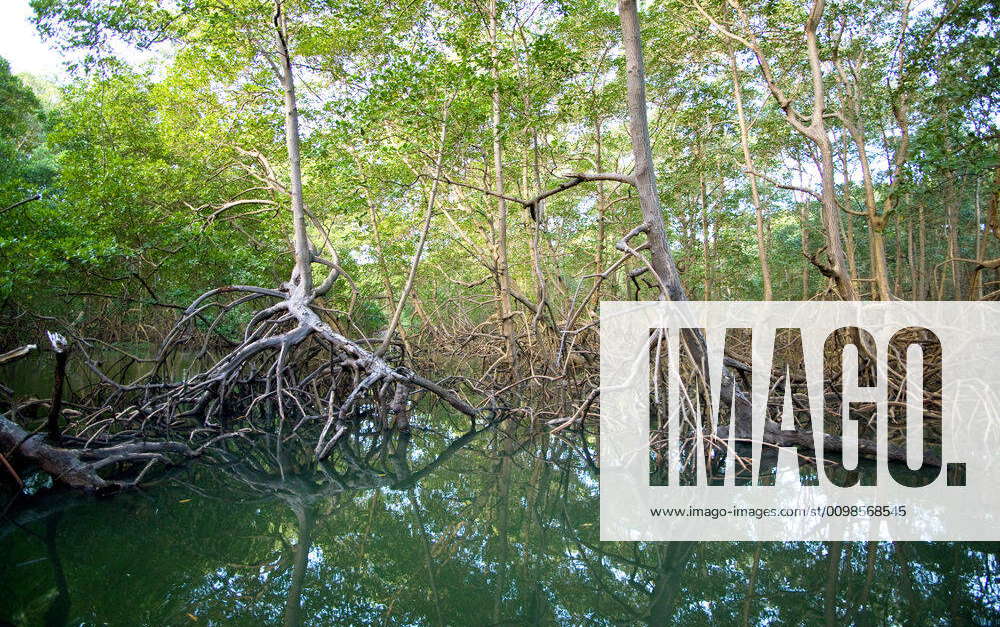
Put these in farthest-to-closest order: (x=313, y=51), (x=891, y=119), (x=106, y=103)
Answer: (x=891, y=119) < (x=106, y=103) < (x=313, y=51)

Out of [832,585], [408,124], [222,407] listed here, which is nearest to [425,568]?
[832,585]

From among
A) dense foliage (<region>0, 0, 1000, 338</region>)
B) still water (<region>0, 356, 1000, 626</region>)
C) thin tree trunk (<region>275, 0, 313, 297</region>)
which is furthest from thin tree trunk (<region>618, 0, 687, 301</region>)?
thin tree trunk (<region>275, 0, 313, 297</region>)

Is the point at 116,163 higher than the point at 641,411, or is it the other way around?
the point at 116,163

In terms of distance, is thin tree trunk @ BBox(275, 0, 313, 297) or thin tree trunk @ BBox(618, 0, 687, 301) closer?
thin tree trunk @ BBox(618, 0, 687, 301)

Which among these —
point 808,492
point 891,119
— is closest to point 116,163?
point 808,492

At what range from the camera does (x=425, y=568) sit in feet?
8.80

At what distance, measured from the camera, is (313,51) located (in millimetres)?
Answer: 7277

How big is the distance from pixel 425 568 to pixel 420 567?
0.03 m

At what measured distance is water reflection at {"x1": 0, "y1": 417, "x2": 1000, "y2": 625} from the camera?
222 cm

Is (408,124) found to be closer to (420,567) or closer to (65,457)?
(65,457)

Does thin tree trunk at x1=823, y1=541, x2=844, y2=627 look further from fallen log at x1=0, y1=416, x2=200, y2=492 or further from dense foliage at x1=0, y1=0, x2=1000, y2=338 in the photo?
fallen log at x1=0, y1=416, x2=200, y2=492

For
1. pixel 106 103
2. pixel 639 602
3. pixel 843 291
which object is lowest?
pixel 639 602

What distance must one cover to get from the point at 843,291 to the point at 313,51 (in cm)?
702

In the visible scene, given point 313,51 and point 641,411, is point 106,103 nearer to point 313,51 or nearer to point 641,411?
point 313,51
